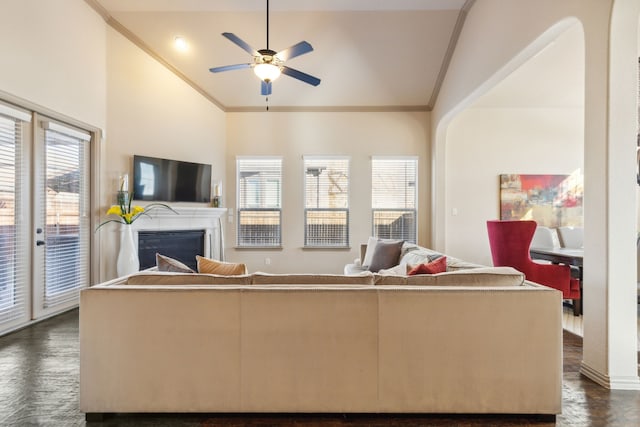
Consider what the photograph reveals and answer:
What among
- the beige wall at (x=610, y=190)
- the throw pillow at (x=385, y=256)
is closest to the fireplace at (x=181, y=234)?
the throw pillow at (x=385, y=256)

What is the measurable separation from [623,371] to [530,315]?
1064 mm

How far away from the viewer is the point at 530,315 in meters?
1.83

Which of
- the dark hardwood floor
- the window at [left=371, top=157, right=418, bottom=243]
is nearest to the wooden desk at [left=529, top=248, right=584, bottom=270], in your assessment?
the dark hardwood floor

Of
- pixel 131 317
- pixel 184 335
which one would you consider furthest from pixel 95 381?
pixel 184 335

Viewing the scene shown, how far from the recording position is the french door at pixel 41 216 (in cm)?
322

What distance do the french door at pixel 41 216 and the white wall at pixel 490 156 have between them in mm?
5477

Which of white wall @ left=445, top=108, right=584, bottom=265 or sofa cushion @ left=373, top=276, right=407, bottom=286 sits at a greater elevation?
white wall @ left=445, top=108, right=584, bottom=265

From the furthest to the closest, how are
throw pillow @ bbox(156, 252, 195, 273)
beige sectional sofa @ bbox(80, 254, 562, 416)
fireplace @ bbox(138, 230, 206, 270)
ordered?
fireplace @ bbox(138, 230, 206, 270) → throw pillow @ bbox(156, 252, 195, 273) → beige sectional sofa @ bbox(80, 254, 562, 416)

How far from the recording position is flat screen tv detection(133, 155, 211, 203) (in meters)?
4.68

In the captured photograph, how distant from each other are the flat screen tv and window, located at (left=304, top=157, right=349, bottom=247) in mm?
1780

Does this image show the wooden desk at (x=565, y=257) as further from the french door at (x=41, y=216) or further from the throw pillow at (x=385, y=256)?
the french door at (x=41, y=216)

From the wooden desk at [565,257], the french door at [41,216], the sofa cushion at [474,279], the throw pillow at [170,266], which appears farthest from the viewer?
the wooden desk at [565,257]

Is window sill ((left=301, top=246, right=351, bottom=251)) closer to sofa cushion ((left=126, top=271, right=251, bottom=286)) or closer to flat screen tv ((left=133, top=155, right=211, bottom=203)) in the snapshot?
flat screen tv ((left=133, top=155, right=211, bottom=203))

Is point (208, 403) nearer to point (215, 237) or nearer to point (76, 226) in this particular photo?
point (76, 226)
